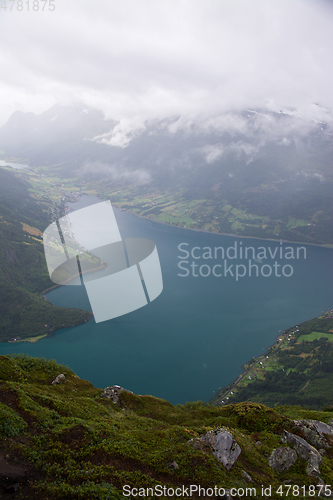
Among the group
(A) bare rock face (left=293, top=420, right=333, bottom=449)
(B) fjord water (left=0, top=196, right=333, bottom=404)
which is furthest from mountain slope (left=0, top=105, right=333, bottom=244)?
(A) bare rock face (left=293, top=420, right=333, bottom=449)

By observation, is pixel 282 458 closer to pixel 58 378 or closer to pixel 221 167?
pixel 58 378

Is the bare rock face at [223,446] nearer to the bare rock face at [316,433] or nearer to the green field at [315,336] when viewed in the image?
the bare rock face at [316,433]

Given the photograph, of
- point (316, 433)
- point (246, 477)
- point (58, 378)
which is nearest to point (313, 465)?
point (316, 433)

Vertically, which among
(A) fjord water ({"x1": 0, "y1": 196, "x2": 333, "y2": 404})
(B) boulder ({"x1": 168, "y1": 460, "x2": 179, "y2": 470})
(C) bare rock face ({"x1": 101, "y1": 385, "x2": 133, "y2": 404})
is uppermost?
(B) boulder ({"x1": 168, "y1": 460, "x2": 179, "y2": 470})

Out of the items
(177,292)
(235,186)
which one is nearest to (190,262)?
(177,292)

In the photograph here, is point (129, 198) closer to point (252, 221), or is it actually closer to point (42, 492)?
point (252, 221)

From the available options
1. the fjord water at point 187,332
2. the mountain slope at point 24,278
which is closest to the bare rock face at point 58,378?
the fjord water at point 187,332

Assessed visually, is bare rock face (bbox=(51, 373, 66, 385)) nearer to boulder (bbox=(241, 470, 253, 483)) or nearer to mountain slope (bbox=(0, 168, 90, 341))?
boulder (bbox=(241, 470, 253, 483))
